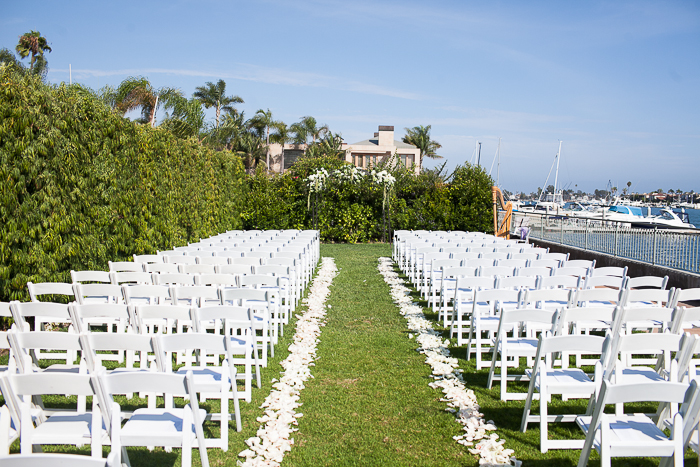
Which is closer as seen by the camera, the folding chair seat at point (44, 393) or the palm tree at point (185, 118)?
the folding chair seat at point (44, 393)

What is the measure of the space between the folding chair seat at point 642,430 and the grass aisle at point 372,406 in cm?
102

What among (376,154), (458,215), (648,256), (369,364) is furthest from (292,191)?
(376,154)

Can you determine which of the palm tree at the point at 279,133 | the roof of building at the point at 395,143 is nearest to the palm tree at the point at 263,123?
the palm tree at the point at 279,133

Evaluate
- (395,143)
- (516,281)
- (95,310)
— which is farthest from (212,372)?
(395,143)

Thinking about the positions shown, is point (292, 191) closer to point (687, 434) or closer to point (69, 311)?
point (69, 311)

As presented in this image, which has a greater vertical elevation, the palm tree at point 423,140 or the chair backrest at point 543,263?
the palm tree at point 423,140

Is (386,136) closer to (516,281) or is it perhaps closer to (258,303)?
(516,281)

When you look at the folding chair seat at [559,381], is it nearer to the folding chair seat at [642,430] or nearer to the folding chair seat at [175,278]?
the folding chair seat at [642,430]

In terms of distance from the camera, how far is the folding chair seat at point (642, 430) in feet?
9.24

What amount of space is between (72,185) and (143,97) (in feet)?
55.6

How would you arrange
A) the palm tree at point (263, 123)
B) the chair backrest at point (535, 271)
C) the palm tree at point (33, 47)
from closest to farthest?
the chair backrest at point (535, 271), the palm tree at point (33, 47), the palm tree at point (263, 123)

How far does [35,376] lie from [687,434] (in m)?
3.75

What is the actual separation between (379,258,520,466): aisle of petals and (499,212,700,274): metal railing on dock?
6017mm

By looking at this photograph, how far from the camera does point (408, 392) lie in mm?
5027
